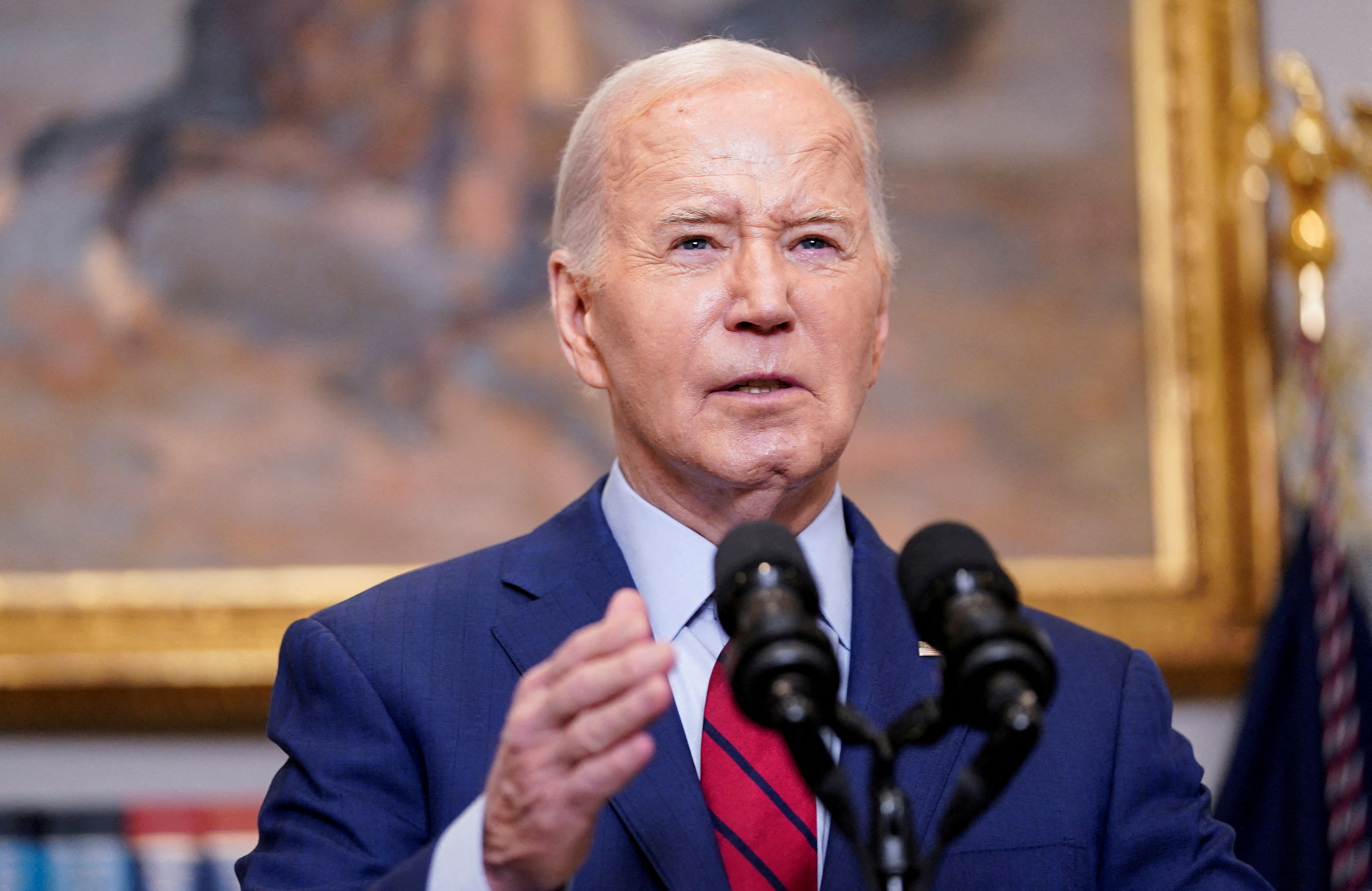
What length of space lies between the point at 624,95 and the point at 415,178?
5.47 ft

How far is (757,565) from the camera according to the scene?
110cm

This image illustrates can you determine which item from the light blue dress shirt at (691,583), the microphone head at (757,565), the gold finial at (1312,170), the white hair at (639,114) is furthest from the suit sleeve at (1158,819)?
the gold finial at (1312,170)

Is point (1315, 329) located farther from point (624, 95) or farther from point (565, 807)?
point (565, 807)

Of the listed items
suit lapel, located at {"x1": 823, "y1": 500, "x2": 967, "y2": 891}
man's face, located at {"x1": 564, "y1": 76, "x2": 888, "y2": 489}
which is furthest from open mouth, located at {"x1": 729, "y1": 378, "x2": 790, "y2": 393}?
suit lapel, located at {"x1": 823, "y1": 500, "x2": 967, "y2": 891}

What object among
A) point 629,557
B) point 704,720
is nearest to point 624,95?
point 629,557

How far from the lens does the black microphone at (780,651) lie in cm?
101

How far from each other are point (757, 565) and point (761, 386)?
2.44 feet

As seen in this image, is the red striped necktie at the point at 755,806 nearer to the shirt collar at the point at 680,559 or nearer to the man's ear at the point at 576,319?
the shirt collar at the point at 680,559

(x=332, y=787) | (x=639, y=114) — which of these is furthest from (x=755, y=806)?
(x=639, y=114)

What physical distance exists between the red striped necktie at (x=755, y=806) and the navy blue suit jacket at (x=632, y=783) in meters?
0.04

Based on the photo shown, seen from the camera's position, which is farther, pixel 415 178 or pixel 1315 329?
pixel 415 178

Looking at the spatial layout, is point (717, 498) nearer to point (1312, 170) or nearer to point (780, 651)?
point (780, 651)

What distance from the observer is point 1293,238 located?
329cm

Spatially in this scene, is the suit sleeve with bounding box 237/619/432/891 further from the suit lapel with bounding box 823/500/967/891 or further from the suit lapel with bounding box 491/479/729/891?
the suit lapel with bounding box 823/500/967/891
